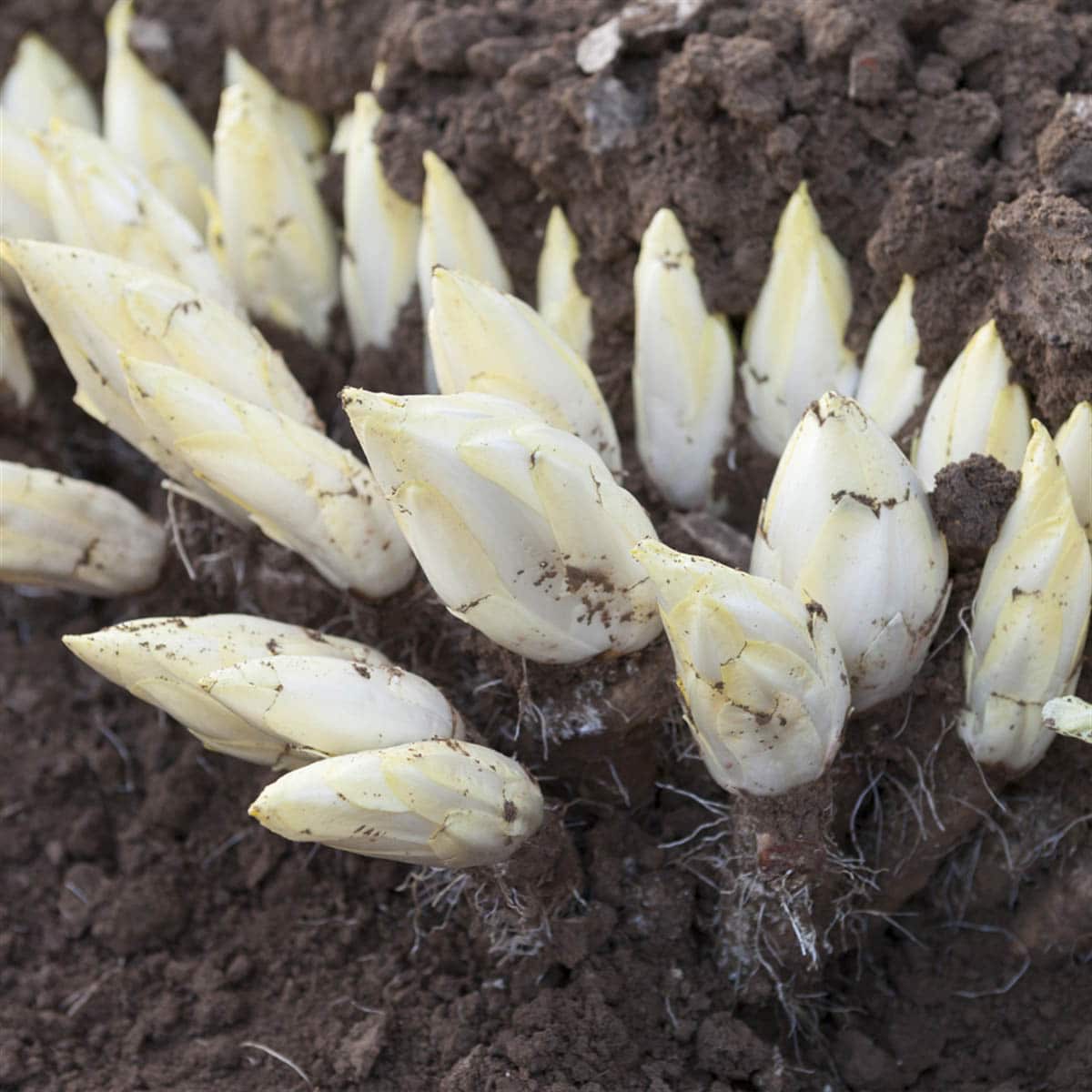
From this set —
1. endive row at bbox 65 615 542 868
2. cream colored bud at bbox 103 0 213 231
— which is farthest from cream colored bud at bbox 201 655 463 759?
cream colored bud at bbox 103 0 213 231

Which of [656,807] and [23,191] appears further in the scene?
[23,191]

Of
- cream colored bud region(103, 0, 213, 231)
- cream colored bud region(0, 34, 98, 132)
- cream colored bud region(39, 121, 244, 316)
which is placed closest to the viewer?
cream colored bud region(39, 121, 244, 316)

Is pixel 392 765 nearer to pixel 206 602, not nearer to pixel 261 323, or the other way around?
pixel 206 602

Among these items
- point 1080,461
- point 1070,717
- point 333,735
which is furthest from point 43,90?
point 1070,717

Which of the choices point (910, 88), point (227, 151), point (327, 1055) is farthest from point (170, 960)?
point (910, 88)

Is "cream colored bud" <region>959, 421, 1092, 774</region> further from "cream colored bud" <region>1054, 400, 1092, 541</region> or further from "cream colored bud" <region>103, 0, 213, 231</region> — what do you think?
"cream colored bud" <region>103, 0, 213, 231</region>

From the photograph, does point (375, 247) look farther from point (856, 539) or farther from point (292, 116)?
point (856, 539)
